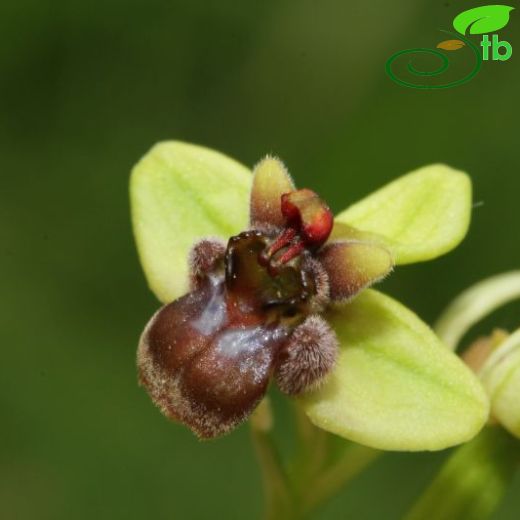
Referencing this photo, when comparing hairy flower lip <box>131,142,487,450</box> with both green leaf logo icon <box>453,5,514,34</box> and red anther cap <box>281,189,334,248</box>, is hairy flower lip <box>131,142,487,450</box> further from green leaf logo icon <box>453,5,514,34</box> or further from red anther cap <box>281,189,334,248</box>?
green leaf logo icon <box>453,5,514,34</box>

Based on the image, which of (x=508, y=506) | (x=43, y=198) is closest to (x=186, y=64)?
(x=43, y=198)

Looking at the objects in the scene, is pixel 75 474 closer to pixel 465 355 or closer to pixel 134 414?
pixel 134 414

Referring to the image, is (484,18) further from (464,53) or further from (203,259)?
(464,53)

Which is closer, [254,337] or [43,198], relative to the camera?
[254,337]

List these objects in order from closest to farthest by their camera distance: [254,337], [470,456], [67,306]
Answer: [254,337] < [470,456] < [67,306]

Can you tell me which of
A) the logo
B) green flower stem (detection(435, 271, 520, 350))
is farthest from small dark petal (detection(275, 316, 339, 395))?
the logo
